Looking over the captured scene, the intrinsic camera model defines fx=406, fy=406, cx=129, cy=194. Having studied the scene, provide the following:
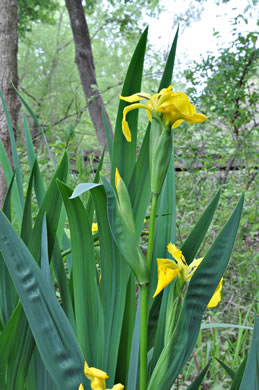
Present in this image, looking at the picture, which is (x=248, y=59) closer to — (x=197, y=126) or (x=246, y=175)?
(x=197, y=126)

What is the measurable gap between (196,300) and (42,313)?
0.59ft

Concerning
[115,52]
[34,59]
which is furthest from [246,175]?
[115,52]

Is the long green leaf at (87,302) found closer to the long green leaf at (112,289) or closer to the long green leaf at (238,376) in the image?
the long green leaf at (112,289)

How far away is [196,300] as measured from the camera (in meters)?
0.45

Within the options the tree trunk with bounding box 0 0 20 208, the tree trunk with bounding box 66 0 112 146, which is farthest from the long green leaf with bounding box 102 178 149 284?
the tree trunk with bounding box 66 0 112 146

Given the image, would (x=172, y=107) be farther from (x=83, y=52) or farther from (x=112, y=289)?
(x=83, y=52)

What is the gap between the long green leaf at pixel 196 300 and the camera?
0.45m

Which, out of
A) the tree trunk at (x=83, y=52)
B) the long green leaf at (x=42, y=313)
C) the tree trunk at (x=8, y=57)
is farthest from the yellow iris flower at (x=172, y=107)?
the tree trunk at (x=83, y=52)

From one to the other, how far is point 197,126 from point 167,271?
2015 millimetres

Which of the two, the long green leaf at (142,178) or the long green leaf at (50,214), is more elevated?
the long green leaf at (142,178)

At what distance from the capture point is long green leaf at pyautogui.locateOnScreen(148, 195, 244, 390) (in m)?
0.45

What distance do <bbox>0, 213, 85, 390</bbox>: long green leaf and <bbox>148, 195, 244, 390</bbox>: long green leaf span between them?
105 millimetres

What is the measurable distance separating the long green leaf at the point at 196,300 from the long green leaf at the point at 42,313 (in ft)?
0.35

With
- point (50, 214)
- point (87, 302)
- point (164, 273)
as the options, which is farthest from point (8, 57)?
point (164, 273)
